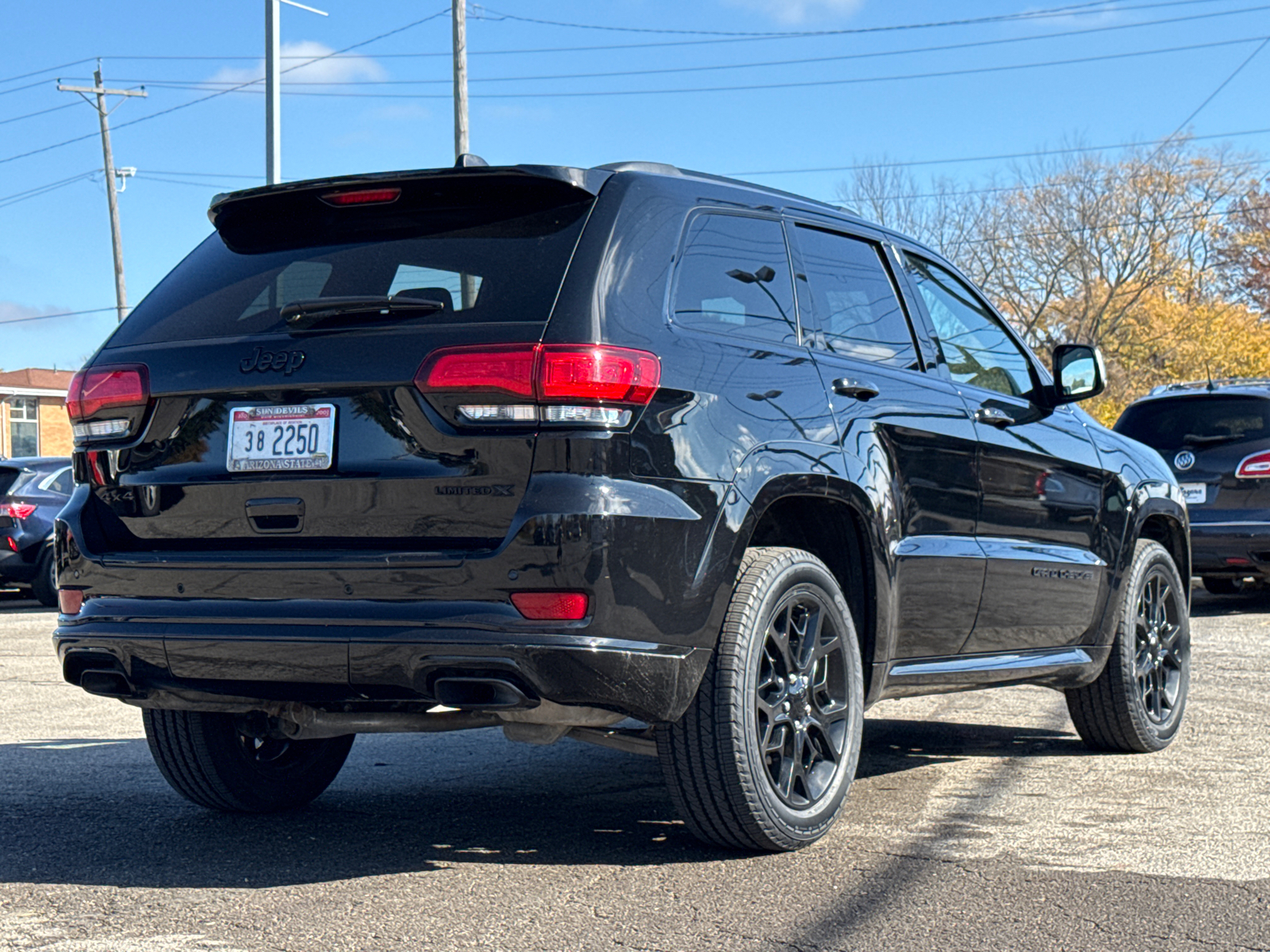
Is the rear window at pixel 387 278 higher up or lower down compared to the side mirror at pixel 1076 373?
higher up

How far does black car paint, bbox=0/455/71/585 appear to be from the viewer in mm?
15023

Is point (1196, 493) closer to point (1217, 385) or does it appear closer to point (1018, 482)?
point (1217, 385)

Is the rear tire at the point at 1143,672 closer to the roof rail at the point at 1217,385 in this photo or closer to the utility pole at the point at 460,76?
the roof rail at the point at 1217,385

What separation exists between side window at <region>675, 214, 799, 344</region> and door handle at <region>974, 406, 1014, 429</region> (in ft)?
3.44

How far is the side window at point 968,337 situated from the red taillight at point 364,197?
2.05m

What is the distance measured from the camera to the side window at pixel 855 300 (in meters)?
4.86

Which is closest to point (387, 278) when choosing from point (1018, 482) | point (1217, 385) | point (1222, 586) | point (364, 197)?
point (364, 197)

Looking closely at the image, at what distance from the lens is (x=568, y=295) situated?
12.7 ft

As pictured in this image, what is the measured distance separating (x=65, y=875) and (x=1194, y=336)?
4848 centimetres

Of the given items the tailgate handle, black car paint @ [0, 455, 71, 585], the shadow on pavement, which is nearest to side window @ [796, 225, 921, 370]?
the shadow on pavement

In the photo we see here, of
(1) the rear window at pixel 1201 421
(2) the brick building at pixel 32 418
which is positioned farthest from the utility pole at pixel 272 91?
(2) the brick building at pixel 32 418

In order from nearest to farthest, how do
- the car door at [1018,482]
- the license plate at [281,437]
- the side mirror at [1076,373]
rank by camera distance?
the license plate at [281,437] → the car door at [1018,482] → the side mirror at [1076,373]

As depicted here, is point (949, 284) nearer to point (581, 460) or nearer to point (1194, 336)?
point (581, 460)

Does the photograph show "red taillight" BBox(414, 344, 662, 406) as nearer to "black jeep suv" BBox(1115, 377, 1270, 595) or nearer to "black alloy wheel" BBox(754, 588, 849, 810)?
"black alloy wheel" BBox(754, 588, 849, 810)
